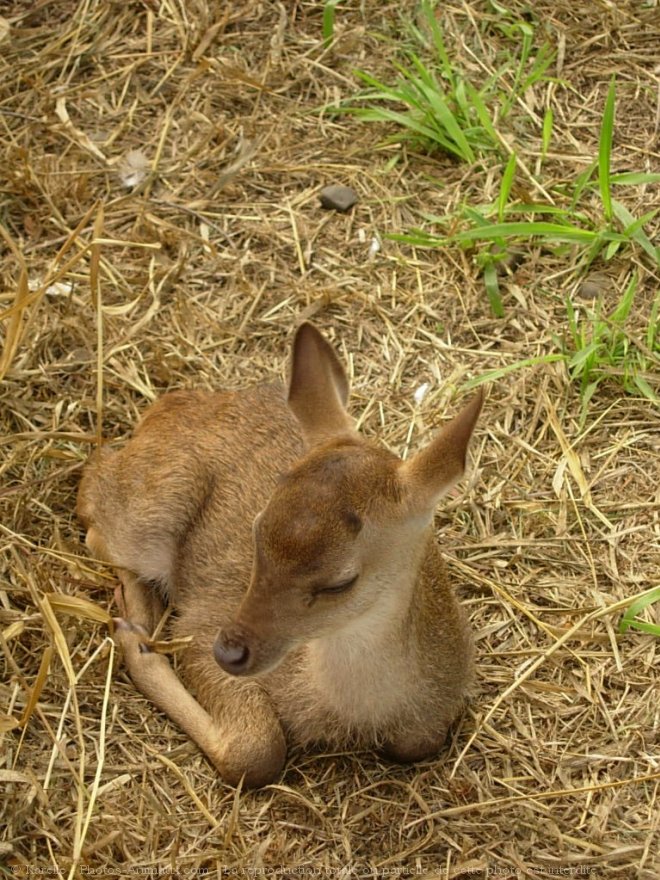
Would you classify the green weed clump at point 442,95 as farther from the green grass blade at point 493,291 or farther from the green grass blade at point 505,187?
the green grass blade at point 493,291

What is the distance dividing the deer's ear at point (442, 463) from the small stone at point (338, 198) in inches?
105

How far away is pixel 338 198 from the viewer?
6266mm

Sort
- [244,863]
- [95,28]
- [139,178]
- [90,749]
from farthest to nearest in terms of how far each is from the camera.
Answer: [95,28] → [139,178] → [90,749] → [244,863]

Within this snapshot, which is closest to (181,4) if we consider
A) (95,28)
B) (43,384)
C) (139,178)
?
(95,28)

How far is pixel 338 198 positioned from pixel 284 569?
9.75 ft

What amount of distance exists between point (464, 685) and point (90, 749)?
134 cm

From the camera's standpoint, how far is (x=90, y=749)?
4.50 m

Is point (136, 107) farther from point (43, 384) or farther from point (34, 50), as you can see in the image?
point (43, 384)

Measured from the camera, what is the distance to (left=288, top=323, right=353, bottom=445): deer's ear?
4.27 metres

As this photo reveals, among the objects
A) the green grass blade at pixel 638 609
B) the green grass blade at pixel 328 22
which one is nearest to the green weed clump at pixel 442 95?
the green grass blade at pixel 328 22

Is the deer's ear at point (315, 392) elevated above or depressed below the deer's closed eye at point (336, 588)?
above

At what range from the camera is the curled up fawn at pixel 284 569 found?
3.79m

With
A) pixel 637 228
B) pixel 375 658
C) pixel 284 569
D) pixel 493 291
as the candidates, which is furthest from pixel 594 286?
pixel 284 569

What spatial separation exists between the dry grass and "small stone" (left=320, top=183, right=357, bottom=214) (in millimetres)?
54
